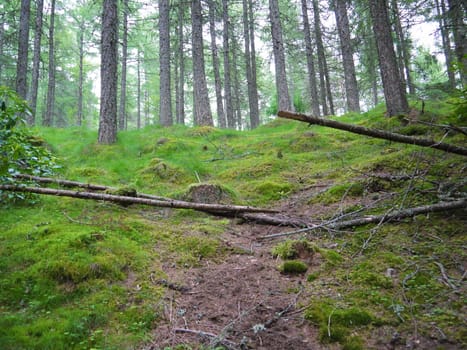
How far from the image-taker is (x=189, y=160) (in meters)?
8.73

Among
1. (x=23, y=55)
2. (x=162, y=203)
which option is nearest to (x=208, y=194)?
(x=162, y=203)

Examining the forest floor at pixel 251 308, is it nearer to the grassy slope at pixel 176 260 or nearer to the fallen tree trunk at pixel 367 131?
the grassy slope at pixel 176 260

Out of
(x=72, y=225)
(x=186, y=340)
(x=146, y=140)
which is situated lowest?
(x=186, y=340)

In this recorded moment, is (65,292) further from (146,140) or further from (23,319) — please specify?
(146,140)

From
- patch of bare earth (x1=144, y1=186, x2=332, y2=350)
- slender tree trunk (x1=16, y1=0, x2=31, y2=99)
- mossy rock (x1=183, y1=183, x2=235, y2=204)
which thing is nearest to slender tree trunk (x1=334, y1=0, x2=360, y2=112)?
mossy rock (x1=183, y1=183, x2=235, y2=204)

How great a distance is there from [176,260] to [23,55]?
1307 cm

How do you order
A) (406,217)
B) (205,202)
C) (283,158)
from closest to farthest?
(406,217) < (205,202) < (283,158)

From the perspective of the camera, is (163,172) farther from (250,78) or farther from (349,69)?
(250,78)

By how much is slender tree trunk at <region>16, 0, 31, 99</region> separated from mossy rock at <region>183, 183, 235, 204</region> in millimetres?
10427

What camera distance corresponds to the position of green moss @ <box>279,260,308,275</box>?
339cm

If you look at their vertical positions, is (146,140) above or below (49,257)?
above

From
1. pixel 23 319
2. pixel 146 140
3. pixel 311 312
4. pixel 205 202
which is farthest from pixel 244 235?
pixel 146 140

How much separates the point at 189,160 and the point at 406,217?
240 inches

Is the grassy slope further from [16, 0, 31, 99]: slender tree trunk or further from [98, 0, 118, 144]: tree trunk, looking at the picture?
[16, 0, 31, 99]: slender tree trunk
